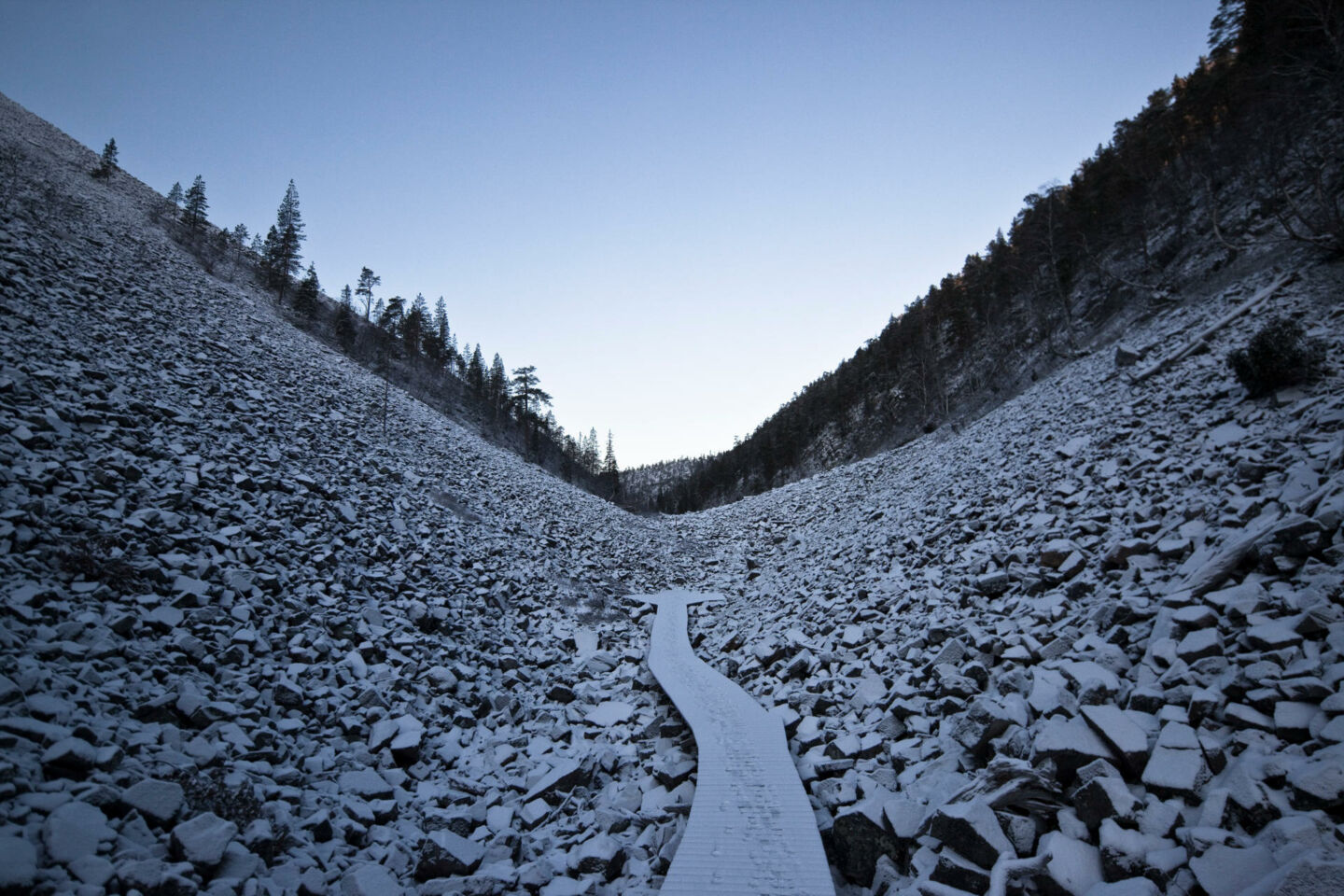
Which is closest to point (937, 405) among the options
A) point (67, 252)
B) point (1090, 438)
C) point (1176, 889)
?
point (1090, 438)

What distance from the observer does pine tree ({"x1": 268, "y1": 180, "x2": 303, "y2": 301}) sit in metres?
47.8

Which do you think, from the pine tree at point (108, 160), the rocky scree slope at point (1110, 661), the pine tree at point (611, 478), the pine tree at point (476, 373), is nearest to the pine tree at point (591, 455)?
the pine tree at point (611, 478)

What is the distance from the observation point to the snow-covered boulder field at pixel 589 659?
167 inches

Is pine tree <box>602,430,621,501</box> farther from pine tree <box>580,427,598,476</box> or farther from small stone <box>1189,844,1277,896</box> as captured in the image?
small stone <box>1189,844,1277,896</box>

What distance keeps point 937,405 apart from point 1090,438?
32.3 meters

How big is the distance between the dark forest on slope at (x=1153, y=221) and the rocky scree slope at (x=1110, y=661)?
32.4ft

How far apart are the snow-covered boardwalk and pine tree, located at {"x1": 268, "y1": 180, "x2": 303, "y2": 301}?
5658cm

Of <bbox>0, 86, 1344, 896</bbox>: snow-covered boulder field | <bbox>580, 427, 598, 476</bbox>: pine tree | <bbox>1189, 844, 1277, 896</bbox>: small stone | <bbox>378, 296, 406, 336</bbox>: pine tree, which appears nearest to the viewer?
<bbox>1189, 844, 1277, 896</bbox>: small stone

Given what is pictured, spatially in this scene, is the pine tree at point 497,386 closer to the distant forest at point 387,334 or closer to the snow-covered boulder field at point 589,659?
the distant forest at point 387,334

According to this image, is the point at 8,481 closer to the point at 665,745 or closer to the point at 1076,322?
the point at 665,745

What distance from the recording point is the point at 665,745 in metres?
9.12

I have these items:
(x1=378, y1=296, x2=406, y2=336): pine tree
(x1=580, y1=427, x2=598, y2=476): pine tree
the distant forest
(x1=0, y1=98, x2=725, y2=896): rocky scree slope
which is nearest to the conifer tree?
the distant forest

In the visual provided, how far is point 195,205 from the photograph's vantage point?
159 ft

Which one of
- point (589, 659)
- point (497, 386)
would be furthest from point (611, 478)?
point (589, 659)
